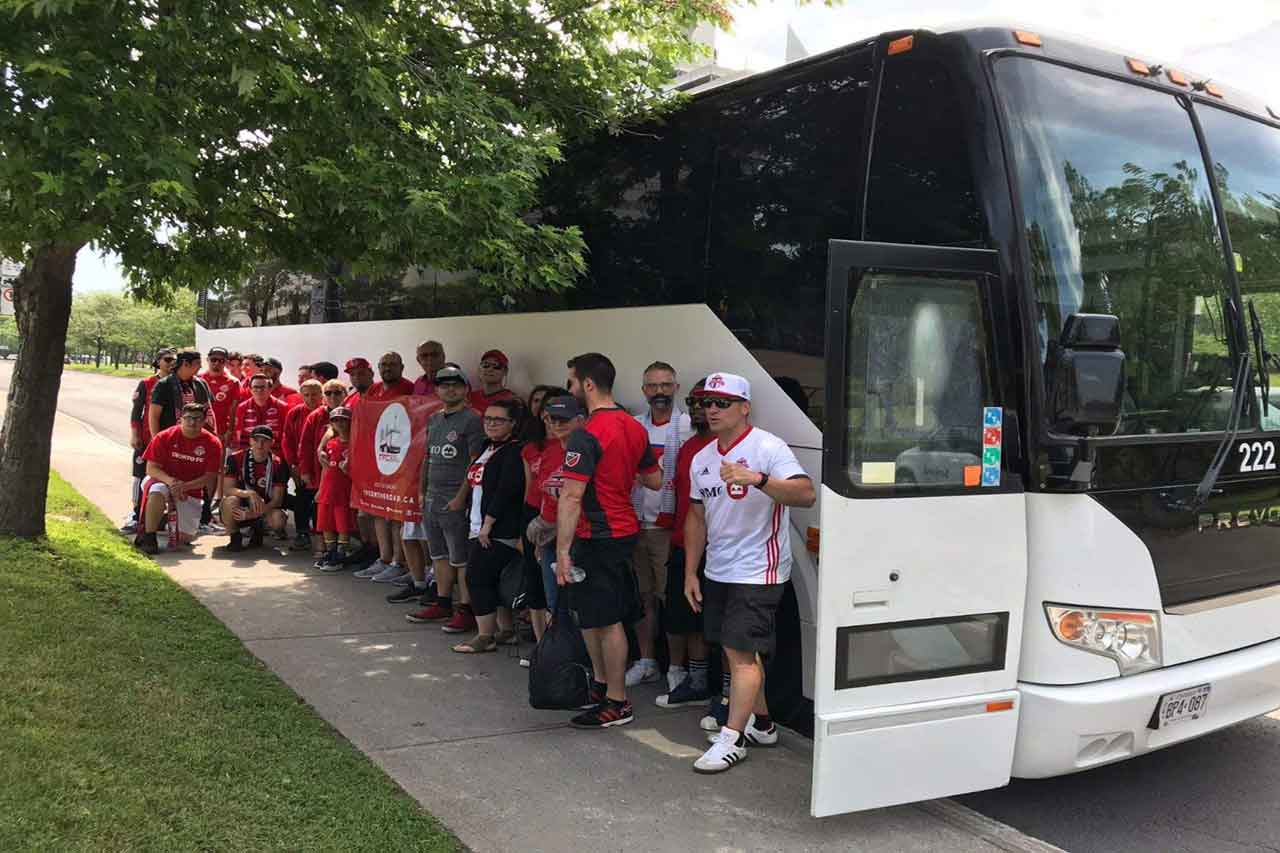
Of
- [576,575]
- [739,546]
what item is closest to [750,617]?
[739,546]

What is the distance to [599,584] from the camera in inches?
206

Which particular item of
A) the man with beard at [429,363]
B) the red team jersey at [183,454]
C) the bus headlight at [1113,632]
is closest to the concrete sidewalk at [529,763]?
the bus headlight at [1113,632]

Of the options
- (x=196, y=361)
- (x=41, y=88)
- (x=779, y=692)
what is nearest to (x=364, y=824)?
(x=779, y=692)

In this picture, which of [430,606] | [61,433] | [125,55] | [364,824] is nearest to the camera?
[364,824]

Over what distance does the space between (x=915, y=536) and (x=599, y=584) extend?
74.3 inches

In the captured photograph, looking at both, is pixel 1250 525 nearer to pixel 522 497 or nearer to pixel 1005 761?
pixel 1005 761

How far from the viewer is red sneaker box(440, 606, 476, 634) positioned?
282 inches

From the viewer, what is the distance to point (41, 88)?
14.9ft

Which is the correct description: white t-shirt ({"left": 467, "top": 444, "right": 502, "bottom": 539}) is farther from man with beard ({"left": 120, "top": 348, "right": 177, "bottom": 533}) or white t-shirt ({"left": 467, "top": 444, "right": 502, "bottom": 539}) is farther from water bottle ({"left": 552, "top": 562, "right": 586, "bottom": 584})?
man with beard ({"left": 120, "top": 348, "right": 177, "bottom": 533})

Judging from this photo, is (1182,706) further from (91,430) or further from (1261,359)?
(91,430)

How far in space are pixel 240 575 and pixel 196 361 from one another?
2758 millimetres

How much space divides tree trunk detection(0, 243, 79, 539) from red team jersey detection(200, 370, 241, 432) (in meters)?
3.08

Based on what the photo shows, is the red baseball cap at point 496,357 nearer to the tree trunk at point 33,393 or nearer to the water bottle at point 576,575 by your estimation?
the water bottle at point 576,575

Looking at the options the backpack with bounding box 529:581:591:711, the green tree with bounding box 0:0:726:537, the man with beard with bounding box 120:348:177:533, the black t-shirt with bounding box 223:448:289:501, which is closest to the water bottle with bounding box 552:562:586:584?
the backpack with bounding box 529:581:591:711
